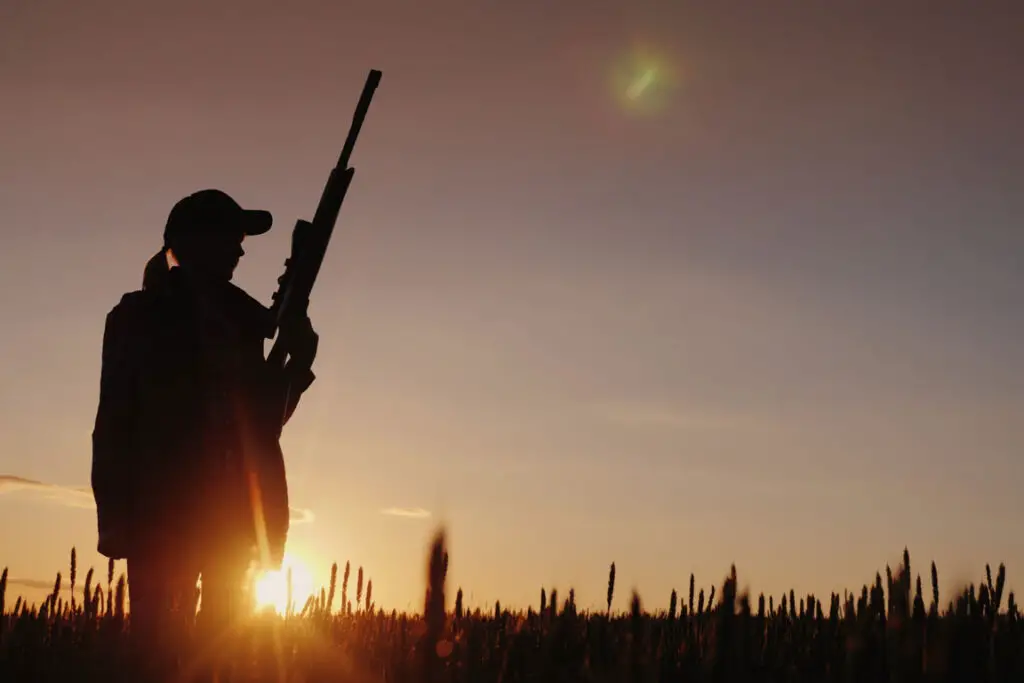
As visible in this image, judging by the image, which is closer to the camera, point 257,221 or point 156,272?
point 156,272

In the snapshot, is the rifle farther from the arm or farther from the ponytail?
the ponytail

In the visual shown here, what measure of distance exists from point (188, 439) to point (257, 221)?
1569 millimetres

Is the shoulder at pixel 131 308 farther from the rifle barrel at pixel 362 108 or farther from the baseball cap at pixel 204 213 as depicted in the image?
the rifle barrel at pixel 362 108

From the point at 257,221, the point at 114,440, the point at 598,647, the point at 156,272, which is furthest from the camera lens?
the point at 257,221

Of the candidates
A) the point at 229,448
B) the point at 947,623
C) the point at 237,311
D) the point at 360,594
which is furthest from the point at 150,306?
the point at 947,623

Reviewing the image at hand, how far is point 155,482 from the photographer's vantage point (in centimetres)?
558

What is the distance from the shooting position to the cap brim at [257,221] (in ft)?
21.3

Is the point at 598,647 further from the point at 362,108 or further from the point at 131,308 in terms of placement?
the point at 362,108

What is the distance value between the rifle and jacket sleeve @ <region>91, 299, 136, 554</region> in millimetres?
834

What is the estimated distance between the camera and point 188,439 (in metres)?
5.65

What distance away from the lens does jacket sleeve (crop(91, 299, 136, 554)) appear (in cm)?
555

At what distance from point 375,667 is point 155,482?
1557 mm

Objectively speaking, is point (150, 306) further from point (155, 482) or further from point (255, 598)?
point (255, 598)

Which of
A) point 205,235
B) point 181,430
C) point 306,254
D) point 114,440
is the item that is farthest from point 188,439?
point 306,254
